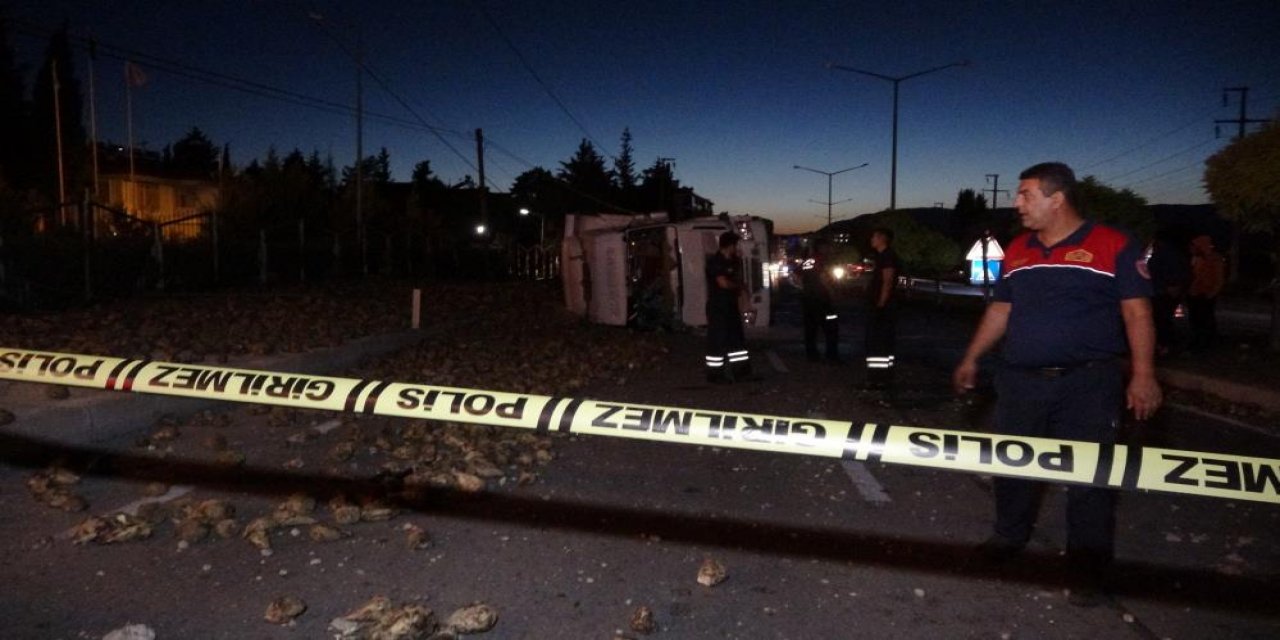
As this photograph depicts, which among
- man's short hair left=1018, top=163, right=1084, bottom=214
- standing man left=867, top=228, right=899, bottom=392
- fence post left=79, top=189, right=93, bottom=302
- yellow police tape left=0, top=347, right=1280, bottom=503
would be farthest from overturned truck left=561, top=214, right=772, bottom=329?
yellow police tape left=0, top=347, right=1280, bottom=503

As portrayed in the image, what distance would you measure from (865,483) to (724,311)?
4.31 metres

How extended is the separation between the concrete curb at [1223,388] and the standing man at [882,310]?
352 cm

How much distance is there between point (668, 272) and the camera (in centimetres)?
1759

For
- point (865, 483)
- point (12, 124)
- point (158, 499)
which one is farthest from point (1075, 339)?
point (12, 124)

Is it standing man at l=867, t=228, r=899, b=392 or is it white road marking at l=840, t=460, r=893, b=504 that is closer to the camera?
white road marking at l=840, t=460, r=893, b=504

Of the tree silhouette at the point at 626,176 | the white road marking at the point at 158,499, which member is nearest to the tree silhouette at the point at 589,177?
the tree silhouette at the point at 626,176

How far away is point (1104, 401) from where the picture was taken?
4.03m

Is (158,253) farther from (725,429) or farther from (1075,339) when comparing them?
(1075,339)

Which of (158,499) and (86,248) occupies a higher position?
(86,248)

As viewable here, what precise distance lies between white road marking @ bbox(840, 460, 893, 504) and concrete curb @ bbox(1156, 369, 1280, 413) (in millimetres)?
5270

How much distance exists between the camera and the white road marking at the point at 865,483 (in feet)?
19.2

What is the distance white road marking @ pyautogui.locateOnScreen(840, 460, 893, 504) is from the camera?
19.2 ft

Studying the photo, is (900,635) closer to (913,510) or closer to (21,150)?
(913,510)

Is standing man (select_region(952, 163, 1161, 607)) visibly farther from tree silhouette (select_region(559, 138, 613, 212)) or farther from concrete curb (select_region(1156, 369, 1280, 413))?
tree silhouette (select_region(559, 138, 613, 212))
